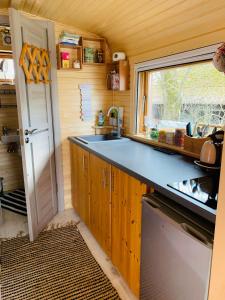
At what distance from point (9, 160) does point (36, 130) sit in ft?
4.84

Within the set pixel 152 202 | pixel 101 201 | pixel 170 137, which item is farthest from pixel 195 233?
pixel 170 137

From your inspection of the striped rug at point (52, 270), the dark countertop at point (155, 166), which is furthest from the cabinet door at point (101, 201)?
the striped rug at point (52, 270)

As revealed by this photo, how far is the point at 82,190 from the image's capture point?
244 centimetres

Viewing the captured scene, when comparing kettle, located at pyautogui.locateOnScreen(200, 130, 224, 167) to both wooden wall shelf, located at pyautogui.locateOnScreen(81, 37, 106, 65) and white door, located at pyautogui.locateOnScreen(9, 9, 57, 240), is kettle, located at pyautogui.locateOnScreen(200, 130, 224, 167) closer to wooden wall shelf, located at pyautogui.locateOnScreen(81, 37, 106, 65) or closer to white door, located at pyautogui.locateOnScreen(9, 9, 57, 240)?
white door, located at pyautogui.locateOnScreen(9, 9, 57, 240)

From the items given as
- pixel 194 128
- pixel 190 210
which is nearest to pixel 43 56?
pixel 194 128

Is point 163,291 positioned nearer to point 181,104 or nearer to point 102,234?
point 102,234

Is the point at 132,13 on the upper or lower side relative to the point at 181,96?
upper

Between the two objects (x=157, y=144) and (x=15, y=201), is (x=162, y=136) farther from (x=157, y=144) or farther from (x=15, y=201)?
(x=15, y=201)

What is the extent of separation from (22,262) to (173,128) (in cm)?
187

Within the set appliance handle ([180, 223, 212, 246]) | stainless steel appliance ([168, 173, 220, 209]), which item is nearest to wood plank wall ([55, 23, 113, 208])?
stainless steel appliance ([168, 173, 220, 209])

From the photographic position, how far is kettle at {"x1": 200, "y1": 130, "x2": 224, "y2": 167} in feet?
4.72

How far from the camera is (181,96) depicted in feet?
6.97

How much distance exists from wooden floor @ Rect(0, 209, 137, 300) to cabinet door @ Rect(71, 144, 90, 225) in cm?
12

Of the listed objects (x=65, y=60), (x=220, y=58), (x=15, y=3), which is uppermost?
(x=15, y=3)
